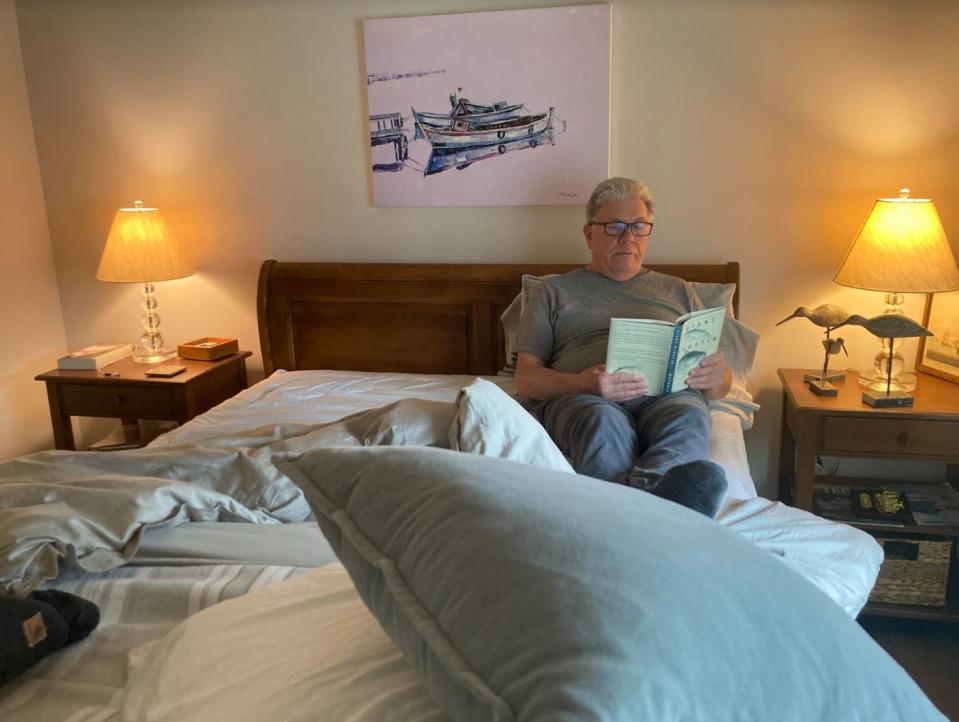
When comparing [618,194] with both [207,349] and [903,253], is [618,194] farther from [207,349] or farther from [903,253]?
[207,349]

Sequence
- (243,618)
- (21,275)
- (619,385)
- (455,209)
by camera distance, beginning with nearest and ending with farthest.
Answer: (243,618), (619,385), (455,209), (21,275)

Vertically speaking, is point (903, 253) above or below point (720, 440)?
above

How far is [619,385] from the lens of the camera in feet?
6.51

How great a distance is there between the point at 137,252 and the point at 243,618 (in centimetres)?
209

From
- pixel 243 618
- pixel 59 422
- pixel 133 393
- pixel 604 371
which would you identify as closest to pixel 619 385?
pixel 604 371

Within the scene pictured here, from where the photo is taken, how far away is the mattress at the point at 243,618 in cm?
76

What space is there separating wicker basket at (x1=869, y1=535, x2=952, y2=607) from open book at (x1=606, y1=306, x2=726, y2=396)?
0.78 meters

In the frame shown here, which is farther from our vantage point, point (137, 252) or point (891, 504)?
point (137, 252)

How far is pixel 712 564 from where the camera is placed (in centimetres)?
62

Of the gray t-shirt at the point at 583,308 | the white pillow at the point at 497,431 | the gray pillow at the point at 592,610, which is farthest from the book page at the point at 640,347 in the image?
the gray pillow at the point at 592,610

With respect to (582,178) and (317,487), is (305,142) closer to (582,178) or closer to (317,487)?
(582,178)

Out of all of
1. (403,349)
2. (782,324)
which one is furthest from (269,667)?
(782,324)

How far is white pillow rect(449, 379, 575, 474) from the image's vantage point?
1.35 meters

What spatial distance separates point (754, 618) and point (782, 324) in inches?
84.7
